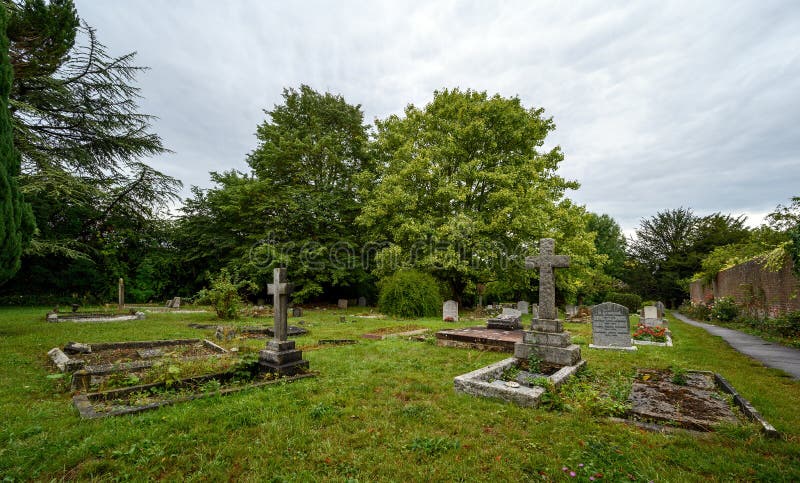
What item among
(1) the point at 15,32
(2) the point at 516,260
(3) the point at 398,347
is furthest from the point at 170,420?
(2) the point at 516,260

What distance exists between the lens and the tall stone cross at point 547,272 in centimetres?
616

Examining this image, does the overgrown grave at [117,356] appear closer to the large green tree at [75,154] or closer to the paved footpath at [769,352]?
the large green tree at [75,154]

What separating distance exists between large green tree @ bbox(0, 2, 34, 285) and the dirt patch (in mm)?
10805

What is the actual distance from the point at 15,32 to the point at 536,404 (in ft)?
55.0

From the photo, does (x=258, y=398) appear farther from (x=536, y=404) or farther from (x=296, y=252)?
(x=296, y=252)

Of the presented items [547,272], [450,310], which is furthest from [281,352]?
[450,310]

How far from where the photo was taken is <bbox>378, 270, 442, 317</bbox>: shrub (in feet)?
48.2

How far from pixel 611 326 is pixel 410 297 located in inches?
320

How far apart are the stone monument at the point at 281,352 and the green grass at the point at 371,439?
0.46 m

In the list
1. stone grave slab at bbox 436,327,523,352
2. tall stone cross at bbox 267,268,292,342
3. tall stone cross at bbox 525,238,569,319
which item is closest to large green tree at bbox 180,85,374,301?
stone grave slab at bbox 436,327,523,352

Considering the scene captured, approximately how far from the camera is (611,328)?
26.8ft

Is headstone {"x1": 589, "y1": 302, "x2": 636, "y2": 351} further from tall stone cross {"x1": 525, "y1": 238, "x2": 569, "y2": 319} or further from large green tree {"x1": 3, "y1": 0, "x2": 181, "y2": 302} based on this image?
large green tree {"x1": 3, "y1": 0, "x2": 181, "y2": 302}

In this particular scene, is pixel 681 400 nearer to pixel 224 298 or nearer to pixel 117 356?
pixel 117 356

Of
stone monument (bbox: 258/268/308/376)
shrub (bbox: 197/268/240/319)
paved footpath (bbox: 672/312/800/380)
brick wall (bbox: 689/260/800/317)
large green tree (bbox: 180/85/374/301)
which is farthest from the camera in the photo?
large green tree (bbox: 180/85/374/301)
